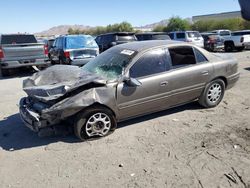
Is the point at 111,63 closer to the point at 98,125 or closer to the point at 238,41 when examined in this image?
the point at 98,125

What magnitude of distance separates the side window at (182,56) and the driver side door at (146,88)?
17cm

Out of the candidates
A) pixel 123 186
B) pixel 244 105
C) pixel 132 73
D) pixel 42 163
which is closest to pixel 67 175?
pixel 42 163

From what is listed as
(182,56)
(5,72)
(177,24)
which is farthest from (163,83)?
(177,24)

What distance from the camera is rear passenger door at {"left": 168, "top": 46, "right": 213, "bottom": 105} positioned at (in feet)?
17.0

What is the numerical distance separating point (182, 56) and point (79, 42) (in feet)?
23.9

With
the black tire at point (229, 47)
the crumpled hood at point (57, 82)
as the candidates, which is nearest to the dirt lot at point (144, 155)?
the crumpled hood at point (57, 82)

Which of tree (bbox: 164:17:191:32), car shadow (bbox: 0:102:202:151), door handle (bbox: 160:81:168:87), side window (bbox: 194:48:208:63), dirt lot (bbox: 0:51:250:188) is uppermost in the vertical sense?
tree (bbox: 164:17:191:32)

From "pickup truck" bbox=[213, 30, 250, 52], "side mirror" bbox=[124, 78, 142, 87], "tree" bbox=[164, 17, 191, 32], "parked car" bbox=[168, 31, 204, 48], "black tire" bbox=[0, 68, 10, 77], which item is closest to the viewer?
"side mirror" bbox=[124, 78, 142, 87]

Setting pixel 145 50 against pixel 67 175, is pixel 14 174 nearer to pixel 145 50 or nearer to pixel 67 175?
pixel 67 175

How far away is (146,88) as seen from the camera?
479 cm

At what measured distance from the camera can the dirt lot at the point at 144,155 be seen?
10.9 ft

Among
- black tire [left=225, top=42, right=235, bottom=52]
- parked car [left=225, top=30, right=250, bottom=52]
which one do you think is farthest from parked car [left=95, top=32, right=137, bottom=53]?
black tire [left=225, top=42, right=235, bottom=52]

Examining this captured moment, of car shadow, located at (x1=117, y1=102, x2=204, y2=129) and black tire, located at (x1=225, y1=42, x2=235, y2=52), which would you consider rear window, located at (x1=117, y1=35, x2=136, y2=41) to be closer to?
black tire, located at (x1=225, y1=42, x2=235, y2=52)

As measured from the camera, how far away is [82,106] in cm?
419
